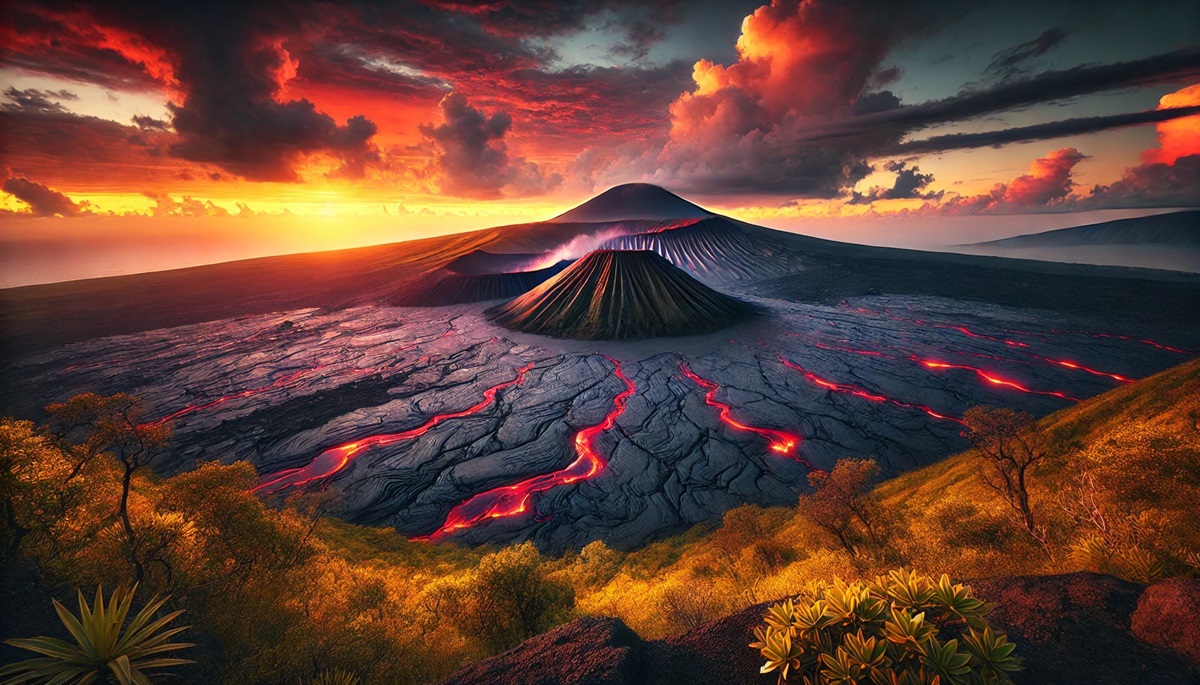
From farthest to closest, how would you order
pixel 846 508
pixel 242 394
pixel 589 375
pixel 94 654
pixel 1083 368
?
pixel 589 375
pixel 242 394
pixel 1083 368
pixel 846 508
pixel 94 654

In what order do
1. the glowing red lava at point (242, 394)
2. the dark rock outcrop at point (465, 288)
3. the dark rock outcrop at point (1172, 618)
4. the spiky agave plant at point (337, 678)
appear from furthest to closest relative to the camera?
the dark rock outcrop at point (465, 288) → the glowing red lava at point (242, 394) → the spiky agave plant at point (337, 678) → the dark rock outcrop at point (1172, 618)

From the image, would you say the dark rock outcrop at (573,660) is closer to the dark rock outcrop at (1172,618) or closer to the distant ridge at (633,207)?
the dark rock outcrop at (1172,618)

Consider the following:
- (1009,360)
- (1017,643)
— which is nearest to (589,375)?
(1017,643)

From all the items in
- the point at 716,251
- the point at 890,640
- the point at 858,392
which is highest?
the point at 716,251

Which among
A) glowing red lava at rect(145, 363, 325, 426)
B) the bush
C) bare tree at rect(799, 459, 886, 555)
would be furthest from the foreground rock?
glowing red lava at rect(145, 363, 325, 426)

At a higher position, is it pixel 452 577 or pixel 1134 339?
pixel 452 577

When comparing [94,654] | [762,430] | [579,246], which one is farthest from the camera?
[579,246]

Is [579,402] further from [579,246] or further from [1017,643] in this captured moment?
[579,246]

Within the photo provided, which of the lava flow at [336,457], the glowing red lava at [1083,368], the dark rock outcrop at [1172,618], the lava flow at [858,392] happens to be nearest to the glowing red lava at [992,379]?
the glowing red lava at [1083,368]
